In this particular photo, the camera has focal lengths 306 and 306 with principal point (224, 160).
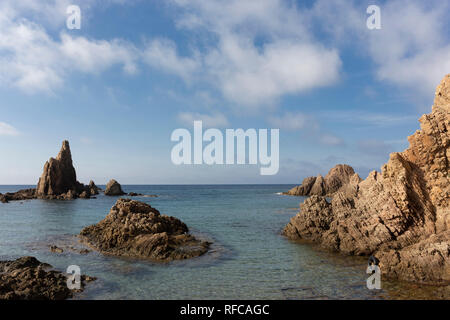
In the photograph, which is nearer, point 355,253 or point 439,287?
point 439,287

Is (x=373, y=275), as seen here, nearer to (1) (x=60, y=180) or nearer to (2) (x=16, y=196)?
(1) (x=60, y=180)

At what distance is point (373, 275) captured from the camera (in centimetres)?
1673

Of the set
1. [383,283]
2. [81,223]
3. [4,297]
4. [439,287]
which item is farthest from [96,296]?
[81,223]

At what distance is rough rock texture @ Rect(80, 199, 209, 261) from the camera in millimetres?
22156

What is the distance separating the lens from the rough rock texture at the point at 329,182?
97125 mm

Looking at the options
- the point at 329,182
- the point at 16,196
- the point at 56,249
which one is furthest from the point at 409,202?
the point at 16,196

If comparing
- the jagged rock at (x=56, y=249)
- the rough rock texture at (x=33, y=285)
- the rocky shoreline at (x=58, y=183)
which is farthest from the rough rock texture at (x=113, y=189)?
the rough rock texture at (x=33, y=285)

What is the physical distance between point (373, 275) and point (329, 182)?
85.6m

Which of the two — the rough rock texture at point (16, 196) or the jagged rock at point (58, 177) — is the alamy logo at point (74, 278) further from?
the jagged rock at point (58, 177)

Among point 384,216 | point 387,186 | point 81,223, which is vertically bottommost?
point 81,223

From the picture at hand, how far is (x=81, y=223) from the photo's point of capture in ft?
126

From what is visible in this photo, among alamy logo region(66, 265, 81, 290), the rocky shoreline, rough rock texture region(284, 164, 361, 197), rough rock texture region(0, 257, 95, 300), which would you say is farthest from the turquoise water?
rough rock texture region(284, 164, 361, 197)
